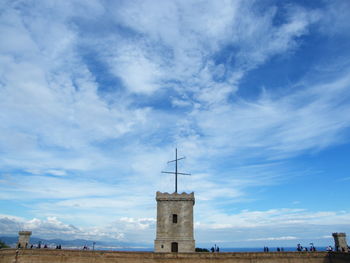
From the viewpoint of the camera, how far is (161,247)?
2877 cm

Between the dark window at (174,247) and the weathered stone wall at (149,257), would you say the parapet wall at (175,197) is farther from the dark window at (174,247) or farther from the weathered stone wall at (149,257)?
the weathered stone wall at (149,257)

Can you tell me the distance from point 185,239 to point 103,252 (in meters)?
9.71

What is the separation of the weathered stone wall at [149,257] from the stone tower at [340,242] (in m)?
2.23

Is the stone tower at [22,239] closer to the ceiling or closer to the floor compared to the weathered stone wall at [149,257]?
closer to the ceiling

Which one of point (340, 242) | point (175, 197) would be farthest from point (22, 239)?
point (340, 242)

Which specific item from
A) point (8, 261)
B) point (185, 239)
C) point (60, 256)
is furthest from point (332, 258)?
point (8, 261)

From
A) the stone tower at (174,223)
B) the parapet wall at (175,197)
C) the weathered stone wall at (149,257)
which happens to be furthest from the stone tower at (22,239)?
the parapet wall at (175,197)

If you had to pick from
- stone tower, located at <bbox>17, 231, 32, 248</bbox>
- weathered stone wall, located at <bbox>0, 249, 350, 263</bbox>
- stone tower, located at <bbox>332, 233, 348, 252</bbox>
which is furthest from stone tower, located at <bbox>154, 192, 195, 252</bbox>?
stone tower, located at <bbox>332, 233, 348, 252</bbox>

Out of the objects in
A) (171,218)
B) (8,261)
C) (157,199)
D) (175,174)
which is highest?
(175,174)

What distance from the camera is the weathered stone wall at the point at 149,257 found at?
21766 mm

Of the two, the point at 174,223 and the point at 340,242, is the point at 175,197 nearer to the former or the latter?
the point at 174,223

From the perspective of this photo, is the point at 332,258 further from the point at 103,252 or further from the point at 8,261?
the point at 8,261

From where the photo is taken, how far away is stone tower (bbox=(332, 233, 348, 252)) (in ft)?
77.0

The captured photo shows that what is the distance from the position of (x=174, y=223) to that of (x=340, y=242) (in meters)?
15.1
